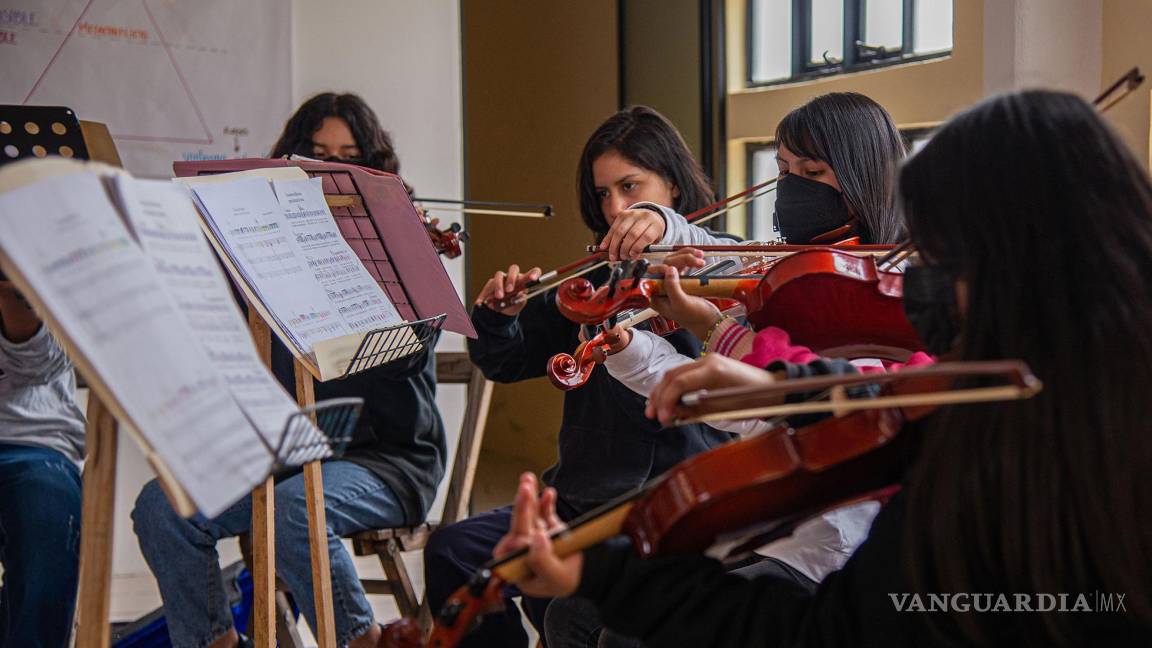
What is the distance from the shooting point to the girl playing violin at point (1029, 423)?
0.82 meters

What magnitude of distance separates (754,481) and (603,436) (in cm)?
101

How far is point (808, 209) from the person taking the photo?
1.67 metres

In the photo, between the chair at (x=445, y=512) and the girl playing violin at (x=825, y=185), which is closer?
the girl playing violin at (x=825, y=185)

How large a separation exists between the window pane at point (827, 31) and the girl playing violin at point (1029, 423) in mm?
2002

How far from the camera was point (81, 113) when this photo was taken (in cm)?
261

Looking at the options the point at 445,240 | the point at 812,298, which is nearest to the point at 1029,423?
the point at 812,298

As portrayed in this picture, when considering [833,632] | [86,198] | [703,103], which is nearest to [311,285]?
[86,198]

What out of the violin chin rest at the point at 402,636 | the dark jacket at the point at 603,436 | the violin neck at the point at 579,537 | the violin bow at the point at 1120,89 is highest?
the violin bow at the point at 1120,89

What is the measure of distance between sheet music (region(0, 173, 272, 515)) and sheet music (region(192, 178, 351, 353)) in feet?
1.29

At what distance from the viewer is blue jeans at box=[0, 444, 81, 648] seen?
1861mm

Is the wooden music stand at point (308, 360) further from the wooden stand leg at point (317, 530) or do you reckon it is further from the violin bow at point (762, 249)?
the violin bow at point (762, 249)

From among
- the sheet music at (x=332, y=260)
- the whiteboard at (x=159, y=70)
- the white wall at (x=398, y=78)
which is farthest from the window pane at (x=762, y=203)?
the sheet music at (x=332, y=260)

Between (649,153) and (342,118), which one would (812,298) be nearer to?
(649,153)

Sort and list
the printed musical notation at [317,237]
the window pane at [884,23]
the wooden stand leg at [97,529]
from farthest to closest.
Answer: the window pane at [884,23] < the printed musical notation at [317,237] < the wooden stand leg at [97,529]
